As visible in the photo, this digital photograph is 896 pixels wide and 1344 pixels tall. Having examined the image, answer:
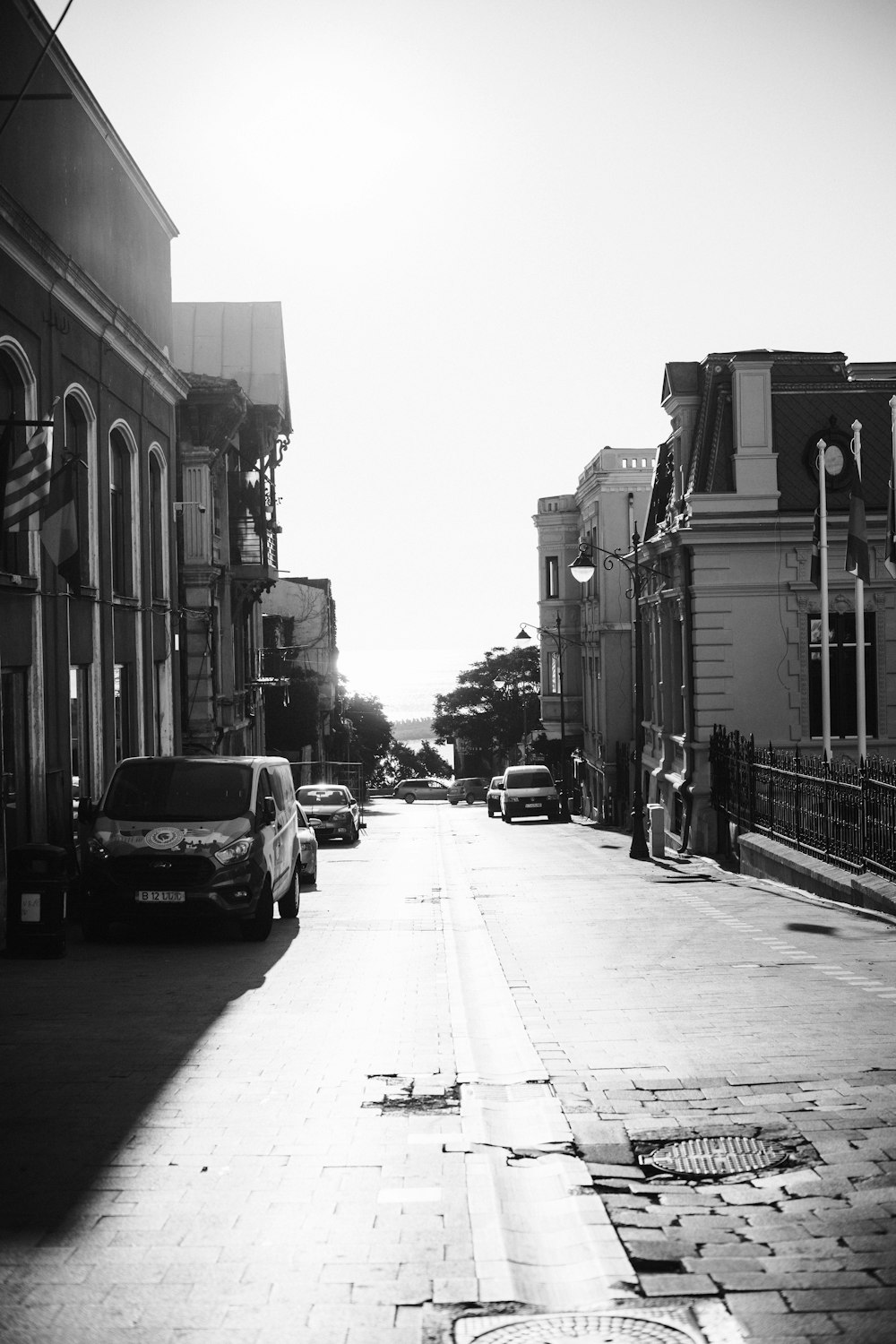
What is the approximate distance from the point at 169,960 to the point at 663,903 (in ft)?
24.2

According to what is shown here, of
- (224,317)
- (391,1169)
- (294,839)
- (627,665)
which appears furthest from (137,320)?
(627,665)

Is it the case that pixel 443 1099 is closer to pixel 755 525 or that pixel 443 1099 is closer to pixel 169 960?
pixel 169 960

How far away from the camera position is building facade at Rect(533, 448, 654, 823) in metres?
53.2

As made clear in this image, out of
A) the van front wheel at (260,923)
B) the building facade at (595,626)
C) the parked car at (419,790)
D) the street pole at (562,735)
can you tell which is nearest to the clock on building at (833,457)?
the building facade at (595,626)

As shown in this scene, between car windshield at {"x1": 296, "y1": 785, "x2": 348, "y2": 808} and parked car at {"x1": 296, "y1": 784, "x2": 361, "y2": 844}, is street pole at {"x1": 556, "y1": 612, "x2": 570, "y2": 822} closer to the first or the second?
parked car at {"x1": 296, "y1": 784, "x2": 361, "y2": 844}

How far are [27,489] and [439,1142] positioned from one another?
9887mm

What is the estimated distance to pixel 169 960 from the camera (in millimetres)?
13305

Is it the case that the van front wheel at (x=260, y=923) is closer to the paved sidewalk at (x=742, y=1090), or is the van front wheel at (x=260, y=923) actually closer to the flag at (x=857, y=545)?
the paved sidewalk at (x=742, y=1090)

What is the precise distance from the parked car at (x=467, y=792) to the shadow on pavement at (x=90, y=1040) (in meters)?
62.1

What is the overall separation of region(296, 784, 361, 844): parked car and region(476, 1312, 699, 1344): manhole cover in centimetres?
3081

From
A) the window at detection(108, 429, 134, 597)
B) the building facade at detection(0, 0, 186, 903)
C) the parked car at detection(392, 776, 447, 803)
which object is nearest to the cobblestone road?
the building facade at detection(0, 0, 186, 903)

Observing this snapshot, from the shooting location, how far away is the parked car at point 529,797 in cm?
4881

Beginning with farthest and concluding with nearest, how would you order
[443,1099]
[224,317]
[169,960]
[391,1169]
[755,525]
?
1. [224,317]
2. [755,525]
3. [169,960]
4. [443,1099]
5. [391,1169]

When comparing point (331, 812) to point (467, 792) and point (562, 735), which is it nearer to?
point (562, 735)
